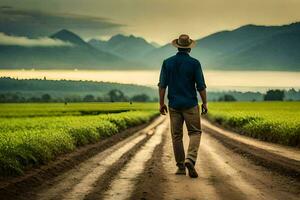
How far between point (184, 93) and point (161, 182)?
231 centimetres

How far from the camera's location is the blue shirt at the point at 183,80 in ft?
42.0

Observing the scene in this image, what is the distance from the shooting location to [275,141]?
27562 millimetres

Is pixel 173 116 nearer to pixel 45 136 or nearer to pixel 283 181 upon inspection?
pixel 283 181

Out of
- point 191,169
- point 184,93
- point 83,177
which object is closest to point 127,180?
point 83,177

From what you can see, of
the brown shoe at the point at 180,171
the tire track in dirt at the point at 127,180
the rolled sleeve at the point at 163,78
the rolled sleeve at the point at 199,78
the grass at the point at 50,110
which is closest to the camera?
the tire track in dirt at the point at 127,180

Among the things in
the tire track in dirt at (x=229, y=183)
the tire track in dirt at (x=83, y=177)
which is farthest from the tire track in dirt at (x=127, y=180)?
the tire track in dirt at (x=229, y=183)

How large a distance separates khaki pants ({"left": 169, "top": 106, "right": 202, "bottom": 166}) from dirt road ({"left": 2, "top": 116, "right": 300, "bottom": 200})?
18.9 inches

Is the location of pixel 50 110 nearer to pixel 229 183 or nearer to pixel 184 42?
pixel 184 42

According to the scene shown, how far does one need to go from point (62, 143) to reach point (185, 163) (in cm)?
714

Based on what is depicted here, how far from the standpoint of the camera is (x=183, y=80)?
12.9m

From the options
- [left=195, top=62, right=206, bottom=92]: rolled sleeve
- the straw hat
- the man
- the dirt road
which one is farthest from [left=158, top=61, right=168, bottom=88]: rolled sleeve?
the dirt road

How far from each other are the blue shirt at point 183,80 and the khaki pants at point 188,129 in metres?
0.16

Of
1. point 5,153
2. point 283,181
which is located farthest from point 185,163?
point 5,153

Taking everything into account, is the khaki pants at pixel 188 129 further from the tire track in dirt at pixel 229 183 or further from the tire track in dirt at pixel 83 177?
the tire track in dirt at pixel 83 177
